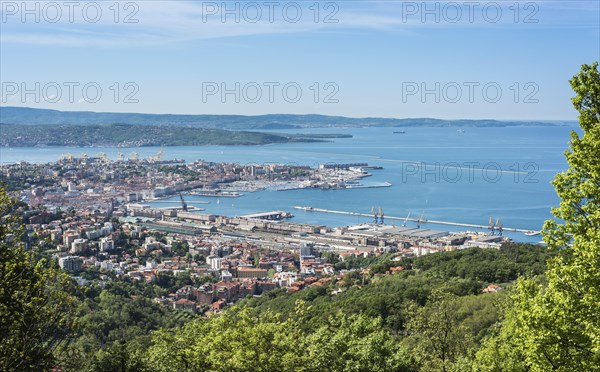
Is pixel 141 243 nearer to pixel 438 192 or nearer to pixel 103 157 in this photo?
pixel 438 192

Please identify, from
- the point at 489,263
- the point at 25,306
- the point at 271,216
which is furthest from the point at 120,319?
the point at 271,216

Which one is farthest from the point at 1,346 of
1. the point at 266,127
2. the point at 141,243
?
the point at 266,127

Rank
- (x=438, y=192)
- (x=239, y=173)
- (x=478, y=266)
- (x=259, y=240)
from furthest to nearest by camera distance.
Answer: (x=239, y=173), (x=438, y=192), (x=259, y=240), (x=478, y=266)

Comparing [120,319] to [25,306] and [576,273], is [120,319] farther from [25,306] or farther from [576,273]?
[576,273]

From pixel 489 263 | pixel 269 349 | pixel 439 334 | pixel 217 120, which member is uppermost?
pixel 217 120

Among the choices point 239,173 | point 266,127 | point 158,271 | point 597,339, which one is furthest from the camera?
point 266,127

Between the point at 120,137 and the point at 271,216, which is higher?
the point at 120,137

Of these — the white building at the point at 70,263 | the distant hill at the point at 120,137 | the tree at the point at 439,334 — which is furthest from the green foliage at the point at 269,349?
the distant hill at the point at 120,137
